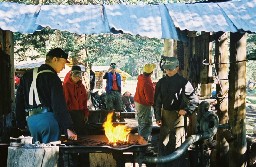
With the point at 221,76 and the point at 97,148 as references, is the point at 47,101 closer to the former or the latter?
the point at 97,148

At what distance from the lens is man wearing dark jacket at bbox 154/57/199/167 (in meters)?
7.02

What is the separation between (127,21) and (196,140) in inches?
94.9

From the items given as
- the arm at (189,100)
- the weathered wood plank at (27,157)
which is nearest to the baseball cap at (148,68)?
the arm at (189,100)

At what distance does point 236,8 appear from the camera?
6289 mm

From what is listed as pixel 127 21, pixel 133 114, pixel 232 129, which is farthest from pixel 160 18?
pixel 133 114

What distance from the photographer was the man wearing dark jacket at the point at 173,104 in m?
7.02

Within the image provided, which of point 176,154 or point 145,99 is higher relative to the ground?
point 145,99

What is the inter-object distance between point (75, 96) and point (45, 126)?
243 centimetres

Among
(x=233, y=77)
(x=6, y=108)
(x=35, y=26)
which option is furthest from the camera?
(x=6, y=108)

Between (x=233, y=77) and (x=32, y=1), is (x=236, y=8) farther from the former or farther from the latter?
(x=32, y=1)

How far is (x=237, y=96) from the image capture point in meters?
6.72

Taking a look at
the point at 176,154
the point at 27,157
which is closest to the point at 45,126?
the point at 27,157

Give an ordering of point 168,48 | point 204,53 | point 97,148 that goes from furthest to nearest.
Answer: point 168,48
point 204,53
point 97,148

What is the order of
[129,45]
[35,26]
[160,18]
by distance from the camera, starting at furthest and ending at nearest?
[129,45], [160,18], [35,26]
